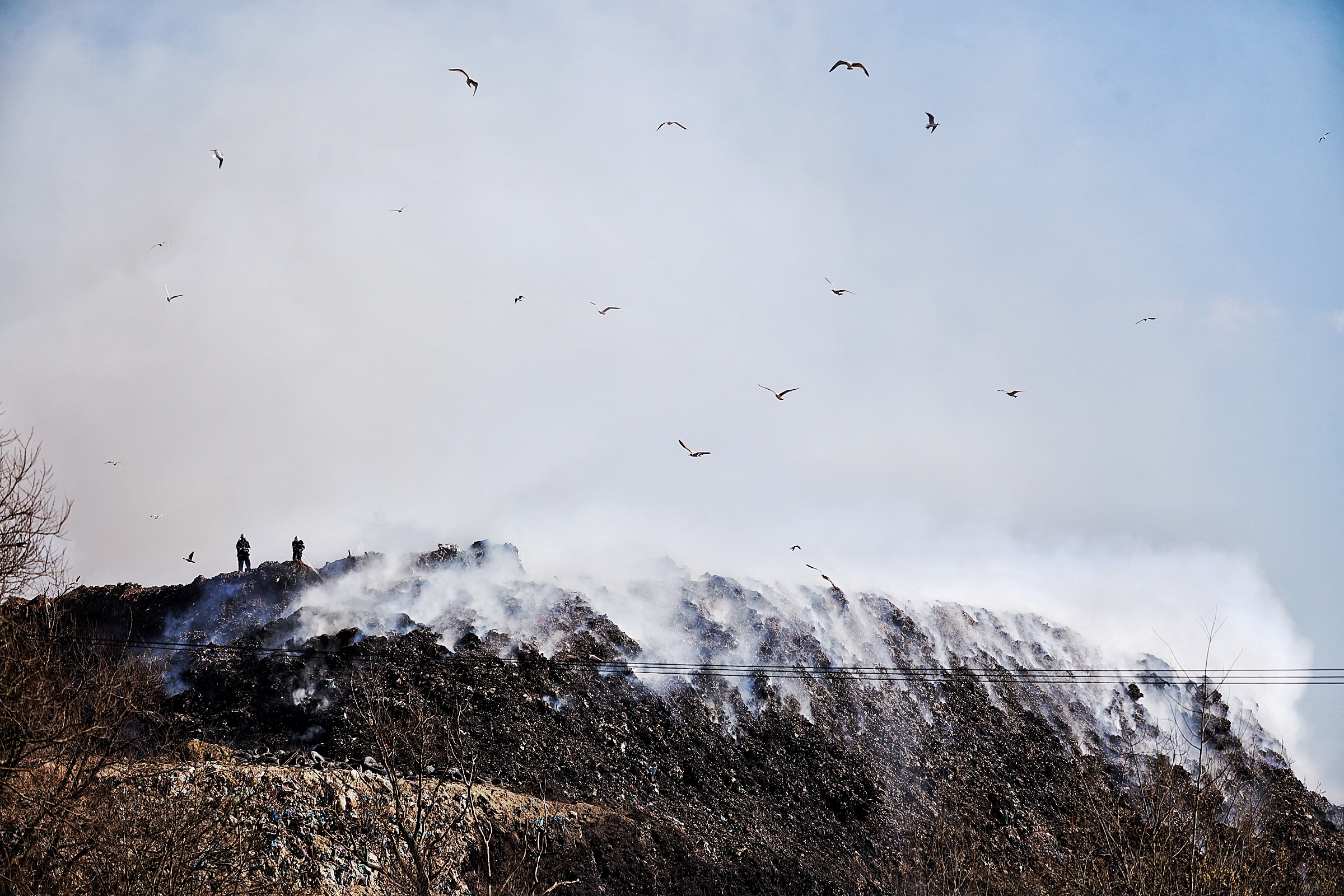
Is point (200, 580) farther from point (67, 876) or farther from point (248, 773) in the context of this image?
point (67, 876)

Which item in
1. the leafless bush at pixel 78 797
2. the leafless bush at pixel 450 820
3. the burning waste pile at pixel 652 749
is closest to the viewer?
→ the leafless bush at pixel 78 797

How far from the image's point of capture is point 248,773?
51.4ft

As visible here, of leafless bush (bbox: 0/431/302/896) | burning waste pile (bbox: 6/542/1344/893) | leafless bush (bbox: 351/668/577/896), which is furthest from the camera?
leafless bush (bbox: 351/668/577/896)

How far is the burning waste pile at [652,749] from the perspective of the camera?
15070 millimetres

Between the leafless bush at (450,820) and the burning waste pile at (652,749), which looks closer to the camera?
the burning waste pile at (652,749)

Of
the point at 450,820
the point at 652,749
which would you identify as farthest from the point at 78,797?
the point at 652,749

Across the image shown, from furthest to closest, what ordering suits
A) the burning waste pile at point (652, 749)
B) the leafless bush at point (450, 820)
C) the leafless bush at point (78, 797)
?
the leafless bush at point (450, 820)
the burning waste pile at point (652, 749)
the leafless bush at point (78, 797)

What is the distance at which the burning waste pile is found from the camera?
15070 millimetres

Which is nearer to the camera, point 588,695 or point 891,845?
point 891,845

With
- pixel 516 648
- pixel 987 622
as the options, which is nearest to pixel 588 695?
pixel 516 648

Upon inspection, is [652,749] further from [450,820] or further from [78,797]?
[78,797]

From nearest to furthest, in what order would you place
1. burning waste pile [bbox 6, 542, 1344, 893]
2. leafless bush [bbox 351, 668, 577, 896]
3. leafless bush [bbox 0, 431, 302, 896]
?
leafless bush [bbox 0, 431, 302, 896] < burning waste pile [bbox 6, 542, 1344, 893] < leafless bush [bbox 351, 668, 577, 896]

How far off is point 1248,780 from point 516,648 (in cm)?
3405

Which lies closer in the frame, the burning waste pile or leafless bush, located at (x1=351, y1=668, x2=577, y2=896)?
the burning waste pile
